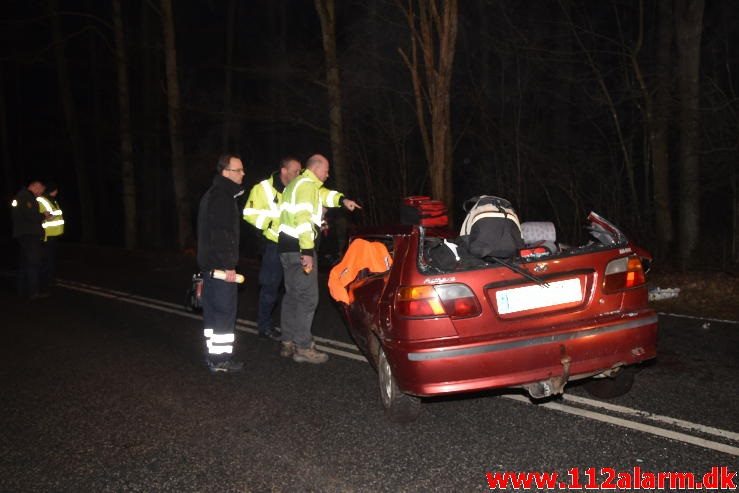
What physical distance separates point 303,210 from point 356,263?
2.57 ft

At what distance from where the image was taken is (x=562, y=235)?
1606 centimetres

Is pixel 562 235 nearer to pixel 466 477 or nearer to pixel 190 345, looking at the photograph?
pixel 190 345

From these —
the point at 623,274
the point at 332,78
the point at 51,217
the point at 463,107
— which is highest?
the point at 332,78

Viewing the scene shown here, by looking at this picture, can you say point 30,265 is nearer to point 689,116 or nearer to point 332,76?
point 332,76

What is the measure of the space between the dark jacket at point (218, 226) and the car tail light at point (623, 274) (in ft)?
10.6

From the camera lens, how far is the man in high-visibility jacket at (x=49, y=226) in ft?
34.0

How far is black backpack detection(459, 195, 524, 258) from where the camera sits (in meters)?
4.34

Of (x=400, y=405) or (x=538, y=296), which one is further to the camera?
(x=400, y=405)

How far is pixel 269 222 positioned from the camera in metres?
Result: 6.68

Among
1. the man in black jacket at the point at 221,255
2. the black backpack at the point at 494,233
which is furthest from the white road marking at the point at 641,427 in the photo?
the man in black jacket at the point at 221,255

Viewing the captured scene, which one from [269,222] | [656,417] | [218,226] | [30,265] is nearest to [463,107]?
[30,265]

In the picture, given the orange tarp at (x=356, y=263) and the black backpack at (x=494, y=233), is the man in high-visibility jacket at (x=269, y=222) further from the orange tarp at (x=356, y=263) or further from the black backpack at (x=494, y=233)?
the black backpack at (x=494, y=233)

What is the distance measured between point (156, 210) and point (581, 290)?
2905 cm

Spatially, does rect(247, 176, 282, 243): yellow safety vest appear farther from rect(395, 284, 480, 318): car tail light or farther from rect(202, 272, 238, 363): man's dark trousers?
rect(395, 284, 480, 318): car tail light
